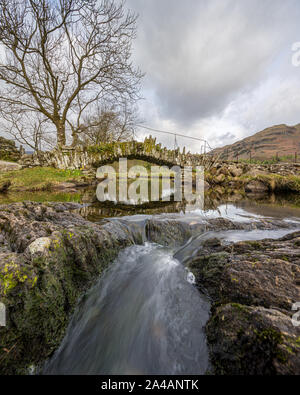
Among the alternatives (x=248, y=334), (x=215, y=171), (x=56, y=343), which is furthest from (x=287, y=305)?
(x=215, y=171)

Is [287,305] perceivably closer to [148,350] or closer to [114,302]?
[148,350]

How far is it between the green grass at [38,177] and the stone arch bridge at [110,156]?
861 mm

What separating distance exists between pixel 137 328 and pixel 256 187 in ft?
43.5

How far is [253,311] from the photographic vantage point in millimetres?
1150

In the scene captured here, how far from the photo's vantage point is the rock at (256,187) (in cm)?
1178

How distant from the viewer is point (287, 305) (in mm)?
1259

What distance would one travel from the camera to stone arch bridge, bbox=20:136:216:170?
10.2 metres

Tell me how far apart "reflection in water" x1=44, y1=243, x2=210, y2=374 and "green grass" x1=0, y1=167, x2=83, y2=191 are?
391 inches

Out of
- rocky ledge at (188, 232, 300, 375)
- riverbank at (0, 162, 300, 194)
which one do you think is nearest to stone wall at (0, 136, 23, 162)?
riverbank at (0, 162, 300, 194)

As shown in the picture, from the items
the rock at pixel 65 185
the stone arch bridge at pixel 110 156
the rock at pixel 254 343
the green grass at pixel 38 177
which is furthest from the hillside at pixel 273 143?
the rock at pixel 254 343

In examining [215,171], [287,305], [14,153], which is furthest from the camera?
[14,153]

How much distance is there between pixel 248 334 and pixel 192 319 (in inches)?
26.3

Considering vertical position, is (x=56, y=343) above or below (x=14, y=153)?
below

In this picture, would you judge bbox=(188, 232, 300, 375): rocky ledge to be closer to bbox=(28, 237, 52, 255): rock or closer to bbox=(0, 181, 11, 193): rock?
bbox=(28, 237, 52, 255): rock
